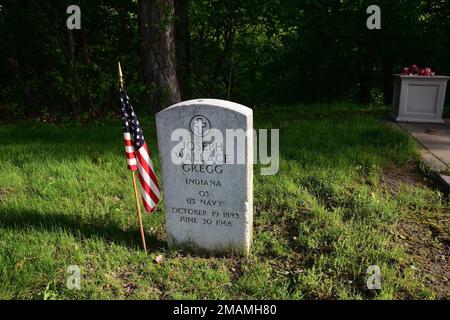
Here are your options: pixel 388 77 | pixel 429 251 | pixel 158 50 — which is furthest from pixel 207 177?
pixel 388 77

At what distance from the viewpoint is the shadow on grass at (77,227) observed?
4043mm

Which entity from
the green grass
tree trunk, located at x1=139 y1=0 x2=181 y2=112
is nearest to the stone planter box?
the green grass

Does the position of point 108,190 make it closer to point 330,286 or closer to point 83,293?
point 83,293

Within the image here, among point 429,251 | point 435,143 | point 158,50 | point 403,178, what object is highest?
point 158,50

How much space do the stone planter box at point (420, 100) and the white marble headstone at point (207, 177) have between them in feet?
19.7

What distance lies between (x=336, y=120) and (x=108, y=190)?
513 cm

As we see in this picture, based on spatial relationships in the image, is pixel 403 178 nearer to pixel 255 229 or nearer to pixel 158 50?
pixel 255 229

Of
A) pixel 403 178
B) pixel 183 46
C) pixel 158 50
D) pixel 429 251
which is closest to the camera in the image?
pixel 429 251

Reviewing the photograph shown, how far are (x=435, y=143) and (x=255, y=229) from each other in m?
4.16

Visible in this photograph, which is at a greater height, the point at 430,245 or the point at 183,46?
the point at 183,46

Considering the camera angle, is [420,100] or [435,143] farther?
[420,100]

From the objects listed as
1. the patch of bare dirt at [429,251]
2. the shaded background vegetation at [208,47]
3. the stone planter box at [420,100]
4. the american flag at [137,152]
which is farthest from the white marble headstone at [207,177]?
the stone planter box at [420,100]

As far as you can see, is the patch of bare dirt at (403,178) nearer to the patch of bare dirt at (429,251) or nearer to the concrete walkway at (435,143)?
the concrete walkway at (435,143)

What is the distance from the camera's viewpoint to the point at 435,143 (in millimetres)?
6730
